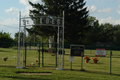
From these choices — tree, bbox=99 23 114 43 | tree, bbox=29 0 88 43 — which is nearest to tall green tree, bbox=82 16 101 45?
tree, bbox=99 23 114 43

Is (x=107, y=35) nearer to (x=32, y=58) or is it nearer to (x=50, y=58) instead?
(x=50, y=58)

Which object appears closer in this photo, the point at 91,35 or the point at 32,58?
the point at 32,58

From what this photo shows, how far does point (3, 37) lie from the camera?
49.3m

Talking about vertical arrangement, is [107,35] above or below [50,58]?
above

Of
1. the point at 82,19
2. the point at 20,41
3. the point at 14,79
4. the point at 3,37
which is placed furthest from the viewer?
the point at 3,37

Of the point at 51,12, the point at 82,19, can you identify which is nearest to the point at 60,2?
the point at 51,12

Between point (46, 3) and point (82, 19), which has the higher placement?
point (46, 3)

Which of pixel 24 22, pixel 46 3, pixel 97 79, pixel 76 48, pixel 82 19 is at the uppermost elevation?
pixel 46 3

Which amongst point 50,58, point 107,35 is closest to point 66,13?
point 50,58

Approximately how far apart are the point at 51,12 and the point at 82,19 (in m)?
7.03

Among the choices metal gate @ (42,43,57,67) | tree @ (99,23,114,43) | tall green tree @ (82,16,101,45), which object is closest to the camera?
metal gate @ (42,43,57,67)

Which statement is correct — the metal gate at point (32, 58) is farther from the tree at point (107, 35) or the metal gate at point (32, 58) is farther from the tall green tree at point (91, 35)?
the tree at point (107, 35)

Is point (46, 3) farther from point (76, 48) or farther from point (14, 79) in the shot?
point (14, 79)

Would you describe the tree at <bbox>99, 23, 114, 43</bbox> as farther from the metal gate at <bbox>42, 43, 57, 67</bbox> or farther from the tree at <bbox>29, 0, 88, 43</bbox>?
the metal gate at <bbox>42, 43, 57, 67</bbox>
